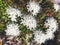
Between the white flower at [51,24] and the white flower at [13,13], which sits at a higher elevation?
the white flower at [13,13]

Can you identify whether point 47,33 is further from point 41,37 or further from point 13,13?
point 13,13

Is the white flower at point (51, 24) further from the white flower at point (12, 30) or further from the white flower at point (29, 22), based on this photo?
the white flower at point (12, 30)

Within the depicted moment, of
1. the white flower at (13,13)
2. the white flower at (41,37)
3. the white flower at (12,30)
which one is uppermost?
the white flower at (13,13)

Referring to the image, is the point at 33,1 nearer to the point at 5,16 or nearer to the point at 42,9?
the point at 42,9

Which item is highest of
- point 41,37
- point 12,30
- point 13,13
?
point 13,13

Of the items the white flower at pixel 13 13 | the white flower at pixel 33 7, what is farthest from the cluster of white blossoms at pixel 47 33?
the white flower at pixel 13 13

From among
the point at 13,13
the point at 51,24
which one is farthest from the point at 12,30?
the point at 51,24
